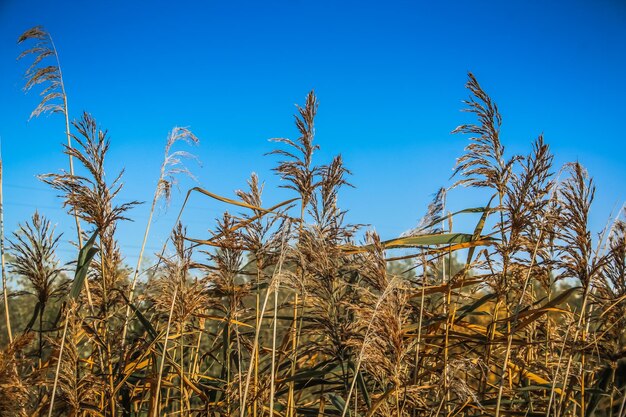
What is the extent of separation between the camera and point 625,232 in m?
3.10

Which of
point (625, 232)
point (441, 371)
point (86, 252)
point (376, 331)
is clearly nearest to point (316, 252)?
point (376, 331)

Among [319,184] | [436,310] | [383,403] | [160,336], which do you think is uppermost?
[319,184]

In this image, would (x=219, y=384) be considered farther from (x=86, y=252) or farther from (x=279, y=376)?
(x=86, y=252)

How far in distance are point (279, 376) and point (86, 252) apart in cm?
132

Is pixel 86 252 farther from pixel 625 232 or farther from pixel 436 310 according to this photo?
pixel 625 232

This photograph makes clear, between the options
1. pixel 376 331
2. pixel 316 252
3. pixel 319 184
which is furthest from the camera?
pixel 319 184

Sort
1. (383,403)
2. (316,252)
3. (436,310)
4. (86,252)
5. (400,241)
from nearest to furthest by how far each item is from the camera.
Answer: (383,403), (316,252), (86,252), (400,241), (436,310)

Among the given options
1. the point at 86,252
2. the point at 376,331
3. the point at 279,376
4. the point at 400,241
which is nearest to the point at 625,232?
the point at 400,241

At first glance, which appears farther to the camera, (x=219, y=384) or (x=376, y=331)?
(x=219, y=384)

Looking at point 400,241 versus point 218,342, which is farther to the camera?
point 218,342

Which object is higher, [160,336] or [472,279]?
[472,279]

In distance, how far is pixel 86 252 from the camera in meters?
3.25

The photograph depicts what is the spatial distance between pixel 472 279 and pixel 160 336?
178cm

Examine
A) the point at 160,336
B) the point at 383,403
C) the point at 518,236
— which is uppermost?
the point at 518,236
